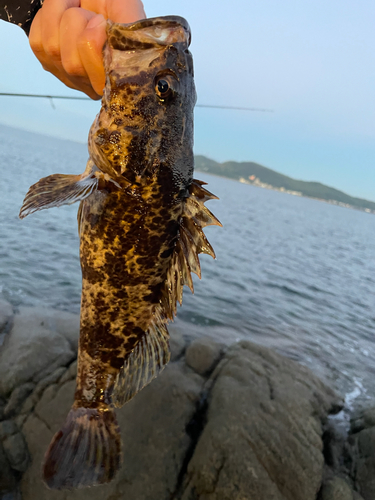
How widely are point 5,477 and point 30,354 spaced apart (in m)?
1.94

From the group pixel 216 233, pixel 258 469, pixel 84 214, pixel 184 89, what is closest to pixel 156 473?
pixel 258 469

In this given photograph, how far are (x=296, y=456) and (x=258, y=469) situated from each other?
0.71m

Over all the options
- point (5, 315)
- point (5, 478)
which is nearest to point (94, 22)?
point (5, 478)

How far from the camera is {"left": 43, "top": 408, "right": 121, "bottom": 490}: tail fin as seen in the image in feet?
8.23

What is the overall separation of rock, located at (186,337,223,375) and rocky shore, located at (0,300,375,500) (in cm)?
2

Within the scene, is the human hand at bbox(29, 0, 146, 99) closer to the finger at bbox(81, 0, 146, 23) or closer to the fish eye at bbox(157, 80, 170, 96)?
the finger at bbox(81, 0, 146, 23)

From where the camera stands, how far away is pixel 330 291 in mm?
18047

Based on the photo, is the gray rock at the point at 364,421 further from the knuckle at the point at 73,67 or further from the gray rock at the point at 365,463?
the knuckle at the point at 73,67

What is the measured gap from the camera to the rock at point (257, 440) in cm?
459

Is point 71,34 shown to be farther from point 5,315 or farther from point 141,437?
point 5,315

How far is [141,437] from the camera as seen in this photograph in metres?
4.98

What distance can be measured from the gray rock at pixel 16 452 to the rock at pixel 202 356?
3.12 metres

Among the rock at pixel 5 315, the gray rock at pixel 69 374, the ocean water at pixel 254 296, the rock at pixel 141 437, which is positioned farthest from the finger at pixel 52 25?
the ocean water at pixel 254 296

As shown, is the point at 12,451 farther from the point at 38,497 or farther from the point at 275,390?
the point at 275,390
